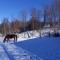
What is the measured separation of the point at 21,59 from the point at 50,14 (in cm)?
4547

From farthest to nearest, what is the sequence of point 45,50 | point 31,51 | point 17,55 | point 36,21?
1. point 36,21
2. point 45,50
3. point 31,51
4. point 17,55

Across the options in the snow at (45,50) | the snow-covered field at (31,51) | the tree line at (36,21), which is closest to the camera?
the snow-covered field at (31,51)

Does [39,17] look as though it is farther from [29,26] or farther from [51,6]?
[51,6]

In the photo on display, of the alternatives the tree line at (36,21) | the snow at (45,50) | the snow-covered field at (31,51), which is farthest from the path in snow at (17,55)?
the tree line at (36,21)

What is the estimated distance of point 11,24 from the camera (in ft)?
221

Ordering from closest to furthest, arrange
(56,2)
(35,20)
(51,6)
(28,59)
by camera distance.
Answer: (28,59) < (56,2) < (51,6) < (35,20)

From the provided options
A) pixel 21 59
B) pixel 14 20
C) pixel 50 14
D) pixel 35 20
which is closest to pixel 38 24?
pixel 35 20

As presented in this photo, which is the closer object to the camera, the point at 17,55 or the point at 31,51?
the point at 17,55

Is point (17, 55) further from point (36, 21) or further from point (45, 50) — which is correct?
point (36, 21)

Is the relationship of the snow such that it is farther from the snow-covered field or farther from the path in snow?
the path in snow

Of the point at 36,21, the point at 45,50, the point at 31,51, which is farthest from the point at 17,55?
the point at 36,21

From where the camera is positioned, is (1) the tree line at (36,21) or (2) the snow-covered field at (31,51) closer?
(2) the snow-covered field at (31,51)

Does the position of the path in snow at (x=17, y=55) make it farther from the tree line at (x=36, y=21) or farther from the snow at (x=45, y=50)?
the tree line at (x=36, y=21)

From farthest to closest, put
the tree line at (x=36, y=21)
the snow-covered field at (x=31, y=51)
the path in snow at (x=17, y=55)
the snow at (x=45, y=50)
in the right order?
the tree line at (x=36, y=21), the snow at (x=45, y=50), the snow-covered field at (x=31, y=51), the path in snow at (x=17, y=55)
